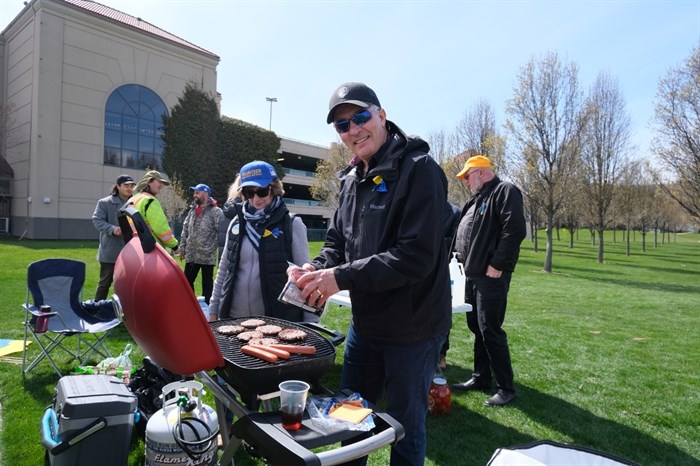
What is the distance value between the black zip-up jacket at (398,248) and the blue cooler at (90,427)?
1.45 metres

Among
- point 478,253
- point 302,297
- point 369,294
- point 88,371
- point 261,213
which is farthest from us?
point 478,253

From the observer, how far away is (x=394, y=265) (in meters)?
1.87

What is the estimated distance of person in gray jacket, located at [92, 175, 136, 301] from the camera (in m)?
6.30

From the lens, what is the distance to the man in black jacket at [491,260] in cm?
397

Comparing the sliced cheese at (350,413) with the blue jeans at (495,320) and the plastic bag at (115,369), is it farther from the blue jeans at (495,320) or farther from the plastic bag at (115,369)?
the plastic bag at (115,369)

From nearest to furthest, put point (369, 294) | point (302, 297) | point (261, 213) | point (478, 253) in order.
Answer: point (302, 297)
point (369, 294)
point (261, 213)
point (478, 253)

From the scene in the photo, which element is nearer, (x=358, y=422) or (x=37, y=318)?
(x=358, y=422)

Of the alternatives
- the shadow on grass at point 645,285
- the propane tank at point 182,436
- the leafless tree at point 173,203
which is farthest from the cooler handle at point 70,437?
the leafless tree at point 173,203

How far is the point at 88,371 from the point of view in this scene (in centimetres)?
381

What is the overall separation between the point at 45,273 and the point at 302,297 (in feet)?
14.9

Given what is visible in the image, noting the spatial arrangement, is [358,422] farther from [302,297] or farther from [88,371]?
[88,371]

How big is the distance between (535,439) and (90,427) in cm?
322

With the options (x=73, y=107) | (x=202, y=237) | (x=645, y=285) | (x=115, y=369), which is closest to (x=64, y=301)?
(x=115, y=369)

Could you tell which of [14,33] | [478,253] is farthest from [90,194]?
[478,253]
